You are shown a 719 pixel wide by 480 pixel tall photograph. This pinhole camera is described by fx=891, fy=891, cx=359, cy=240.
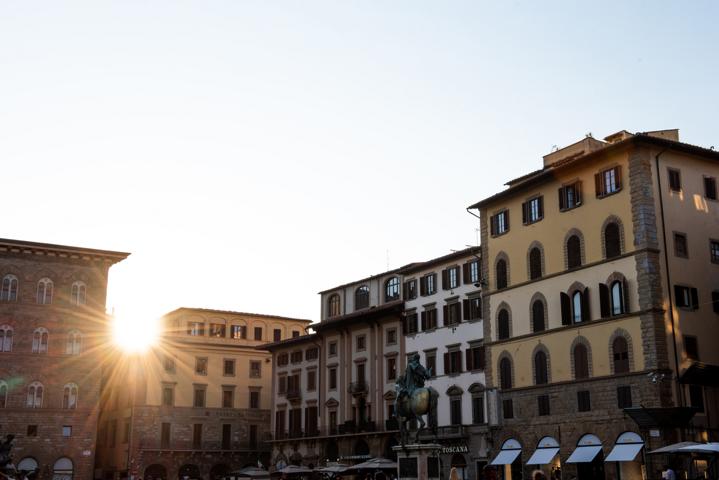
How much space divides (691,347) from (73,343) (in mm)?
42034

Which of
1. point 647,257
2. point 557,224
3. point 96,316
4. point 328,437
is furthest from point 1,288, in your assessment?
point 647,257

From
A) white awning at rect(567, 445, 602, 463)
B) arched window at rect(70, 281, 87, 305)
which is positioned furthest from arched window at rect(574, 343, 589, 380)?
arched window at rect(70, 281, 87, 305)

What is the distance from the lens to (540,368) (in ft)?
139

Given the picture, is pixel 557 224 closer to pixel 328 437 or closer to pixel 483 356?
pixel 483 356

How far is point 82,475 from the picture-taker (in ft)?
198

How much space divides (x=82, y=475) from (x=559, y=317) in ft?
118

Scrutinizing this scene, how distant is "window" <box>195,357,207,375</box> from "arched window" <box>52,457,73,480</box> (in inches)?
675

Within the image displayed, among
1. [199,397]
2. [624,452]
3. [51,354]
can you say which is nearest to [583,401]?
[624,452]

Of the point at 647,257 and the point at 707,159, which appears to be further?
the point at 707,159

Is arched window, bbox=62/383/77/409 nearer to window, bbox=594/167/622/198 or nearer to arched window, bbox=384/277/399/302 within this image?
arched window, bbox=384/277/399/302

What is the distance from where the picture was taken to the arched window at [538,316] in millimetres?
42656

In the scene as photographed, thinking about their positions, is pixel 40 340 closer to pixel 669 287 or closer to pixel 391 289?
pixel 391 289

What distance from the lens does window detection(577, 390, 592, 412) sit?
39250 mm

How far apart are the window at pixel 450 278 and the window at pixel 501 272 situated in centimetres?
678
